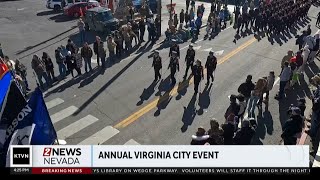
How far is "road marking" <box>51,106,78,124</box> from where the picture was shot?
13582 mm

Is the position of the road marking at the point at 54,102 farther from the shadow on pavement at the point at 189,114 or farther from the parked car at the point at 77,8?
the parked car at the point at 77,8

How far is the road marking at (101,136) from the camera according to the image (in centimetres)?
1215

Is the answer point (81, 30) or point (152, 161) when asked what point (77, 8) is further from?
point (152, 161)

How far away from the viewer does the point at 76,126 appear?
13133 mm

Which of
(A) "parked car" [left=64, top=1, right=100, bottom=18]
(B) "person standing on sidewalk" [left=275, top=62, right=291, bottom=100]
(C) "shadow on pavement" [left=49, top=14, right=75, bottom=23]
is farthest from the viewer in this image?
(A) "parked car" [left=64, top=1, right=100, bottom=18]

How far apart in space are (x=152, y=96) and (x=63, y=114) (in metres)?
3.87

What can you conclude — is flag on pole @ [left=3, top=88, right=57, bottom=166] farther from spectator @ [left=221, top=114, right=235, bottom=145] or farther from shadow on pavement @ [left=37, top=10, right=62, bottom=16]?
shadow on pavement @ [left=37, top=10, right=62, bottom=16]

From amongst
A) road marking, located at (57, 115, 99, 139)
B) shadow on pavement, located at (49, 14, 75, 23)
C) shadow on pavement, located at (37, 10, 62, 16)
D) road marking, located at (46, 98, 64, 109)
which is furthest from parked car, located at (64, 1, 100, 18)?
road marking, located at (57, 115, 99, 139)

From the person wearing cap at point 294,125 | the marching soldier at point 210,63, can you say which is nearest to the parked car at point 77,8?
the marching soldier at point 210,63

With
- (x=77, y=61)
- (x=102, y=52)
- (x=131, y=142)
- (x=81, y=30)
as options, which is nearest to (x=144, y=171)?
(x=131, y=142)

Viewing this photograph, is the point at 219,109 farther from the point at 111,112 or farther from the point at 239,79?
the point at 111,112

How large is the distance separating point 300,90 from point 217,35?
9697mm

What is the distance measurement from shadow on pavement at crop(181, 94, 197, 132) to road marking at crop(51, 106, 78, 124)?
448 cm

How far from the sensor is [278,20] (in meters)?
23.7
